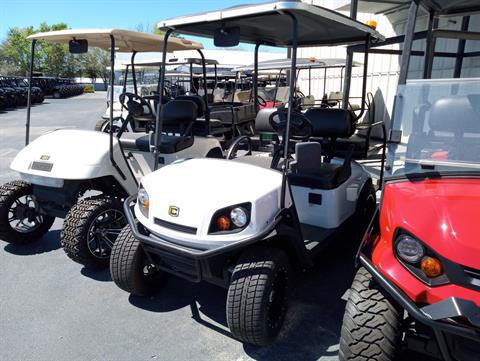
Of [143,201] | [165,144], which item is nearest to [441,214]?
[143,201]

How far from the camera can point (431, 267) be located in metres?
1.66

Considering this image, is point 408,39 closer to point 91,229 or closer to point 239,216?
point 239,216

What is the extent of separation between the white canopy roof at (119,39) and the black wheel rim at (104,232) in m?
1.63

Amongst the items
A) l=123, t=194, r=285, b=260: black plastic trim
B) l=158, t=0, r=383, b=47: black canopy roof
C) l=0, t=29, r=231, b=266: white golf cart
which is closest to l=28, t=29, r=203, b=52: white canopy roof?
l=0, t=29, r=231, b=266: white golf cart

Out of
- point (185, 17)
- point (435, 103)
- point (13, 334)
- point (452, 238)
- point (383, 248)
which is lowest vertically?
point (13, 334)

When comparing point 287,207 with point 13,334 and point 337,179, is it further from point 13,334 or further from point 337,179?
point 13,334

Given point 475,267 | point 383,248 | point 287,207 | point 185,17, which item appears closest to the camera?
point 475,267

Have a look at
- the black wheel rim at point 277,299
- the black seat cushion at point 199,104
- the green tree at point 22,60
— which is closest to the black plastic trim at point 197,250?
the black wheel rim at point 277,299

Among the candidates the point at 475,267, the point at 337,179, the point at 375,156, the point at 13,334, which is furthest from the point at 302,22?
the point at 375,156

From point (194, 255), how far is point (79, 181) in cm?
173

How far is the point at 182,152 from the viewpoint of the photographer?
4.31 metres

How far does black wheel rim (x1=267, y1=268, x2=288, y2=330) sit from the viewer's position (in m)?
2.31

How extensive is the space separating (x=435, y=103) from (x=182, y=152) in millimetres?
2745

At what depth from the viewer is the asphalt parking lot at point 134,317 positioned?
2354 millimetres
